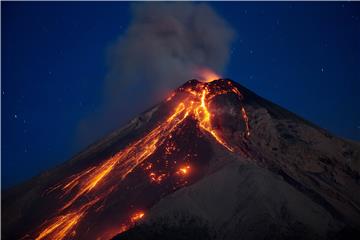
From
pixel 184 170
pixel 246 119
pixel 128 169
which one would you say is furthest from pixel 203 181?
pixel 246 119

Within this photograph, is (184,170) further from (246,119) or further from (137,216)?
(246,119)

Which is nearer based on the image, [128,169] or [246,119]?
[128,169]

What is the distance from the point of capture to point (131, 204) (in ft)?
77.3

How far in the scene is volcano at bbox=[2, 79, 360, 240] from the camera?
2172cm

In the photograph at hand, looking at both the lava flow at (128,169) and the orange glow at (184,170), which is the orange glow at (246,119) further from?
the orange glow at (184,170)

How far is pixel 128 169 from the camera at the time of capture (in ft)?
90.0

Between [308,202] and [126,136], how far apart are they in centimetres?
1548

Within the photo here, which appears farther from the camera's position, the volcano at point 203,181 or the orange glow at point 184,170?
the orange glow at point 184,170

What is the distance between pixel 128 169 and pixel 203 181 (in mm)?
5453

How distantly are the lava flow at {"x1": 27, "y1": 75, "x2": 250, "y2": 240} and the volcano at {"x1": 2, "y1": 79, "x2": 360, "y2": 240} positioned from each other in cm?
10

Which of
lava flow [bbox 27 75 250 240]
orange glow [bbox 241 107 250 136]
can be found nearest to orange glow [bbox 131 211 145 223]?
lava flow [bbox 27 75 250 240]

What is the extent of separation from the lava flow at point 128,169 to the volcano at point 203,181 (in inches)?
3.8

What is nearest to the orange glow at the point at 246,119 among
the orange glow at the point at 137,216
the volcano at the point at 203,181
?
the volcano at the point at 203,181

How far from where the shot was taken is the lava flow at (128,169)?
24.5 metres
